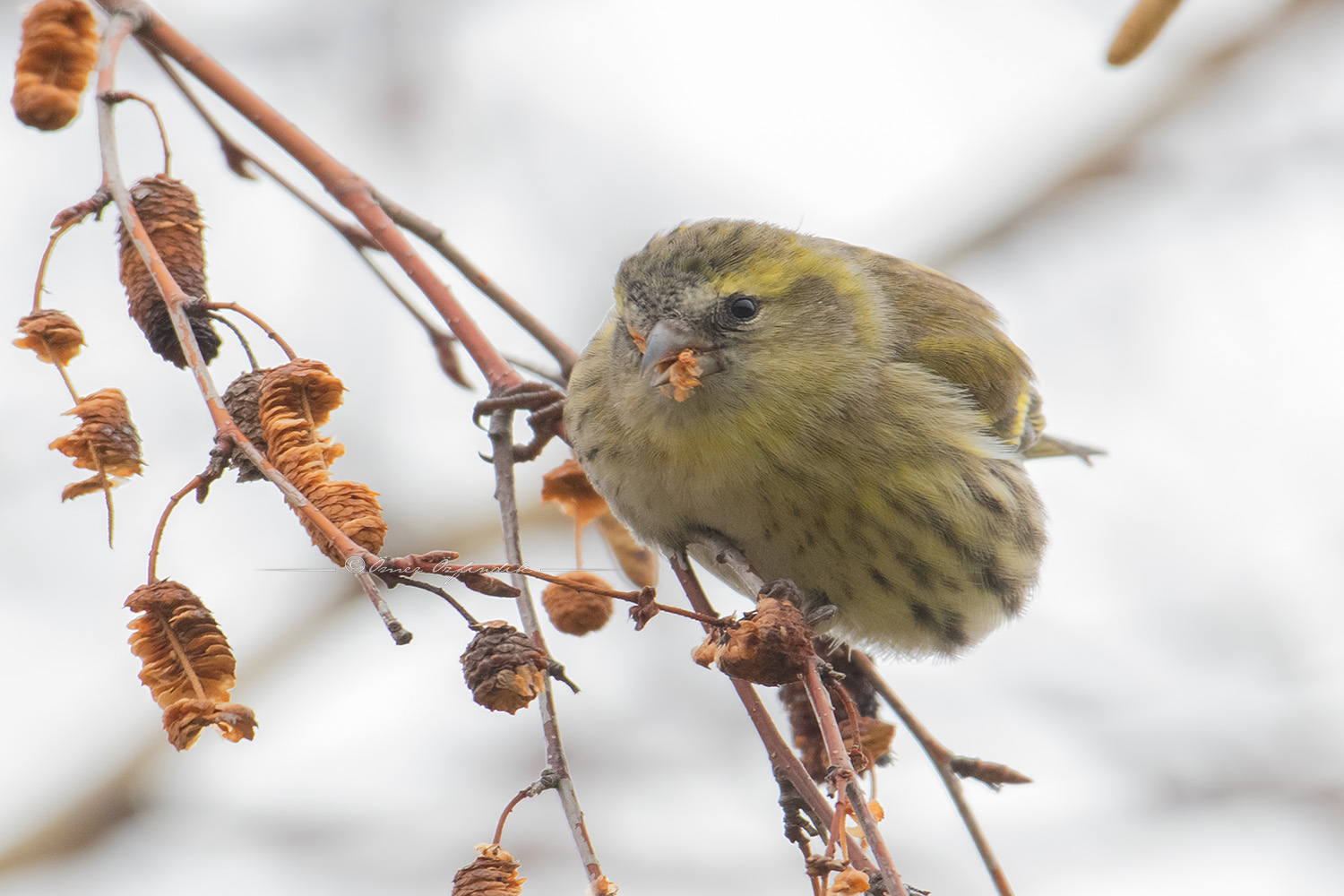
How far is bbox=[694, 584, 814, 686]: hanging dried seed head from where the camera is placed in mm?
1532

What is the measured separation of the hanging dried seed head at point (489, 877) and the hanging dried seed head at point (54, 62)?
1006 mm

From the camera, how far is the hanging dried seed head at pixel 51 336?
161 centimetres

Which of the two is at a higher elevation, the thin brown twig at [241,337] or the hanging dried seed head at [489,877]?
the thin brown twig at [241,337]

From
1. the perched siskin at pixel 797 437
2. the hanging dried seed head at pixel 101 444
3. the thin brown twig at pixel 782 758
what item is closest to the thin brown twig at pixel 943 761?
the perched siskin at pixel 797 437

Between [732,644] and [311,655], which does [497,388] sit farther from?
[311,655]


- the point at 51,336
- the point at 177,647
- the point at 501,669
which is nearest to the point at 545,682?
the point at 501,669

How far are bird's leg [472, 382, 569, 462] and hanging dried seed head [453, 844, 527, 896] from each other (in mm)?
782

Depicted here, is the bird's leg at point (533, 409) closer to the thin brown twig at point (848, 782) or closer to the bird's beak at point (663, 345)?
the bird's beak at point (663, 345)

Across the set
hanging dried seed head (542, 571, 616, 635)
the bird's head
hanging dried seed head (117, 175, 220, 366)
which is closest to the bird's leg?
the bird's head

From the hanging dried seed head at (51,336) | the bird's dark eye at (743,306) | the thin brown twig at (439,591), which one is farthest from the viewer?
the bird's dark eye at (743,306)

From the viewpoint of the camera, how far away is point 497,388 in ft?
6.42

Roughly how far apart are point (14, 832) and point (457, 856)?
1.66 metres

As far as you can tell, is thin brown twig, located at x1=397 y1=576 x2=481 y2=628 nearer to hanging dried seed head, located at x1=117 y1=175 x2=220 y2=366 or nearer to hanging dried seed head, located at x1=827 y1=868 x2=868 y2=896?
hanging dried seed head, located at x1=827 y1=868 x2=868 y2=896

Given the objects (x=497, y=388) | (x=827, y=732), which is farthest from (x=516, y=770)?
(x=827, y=732)
